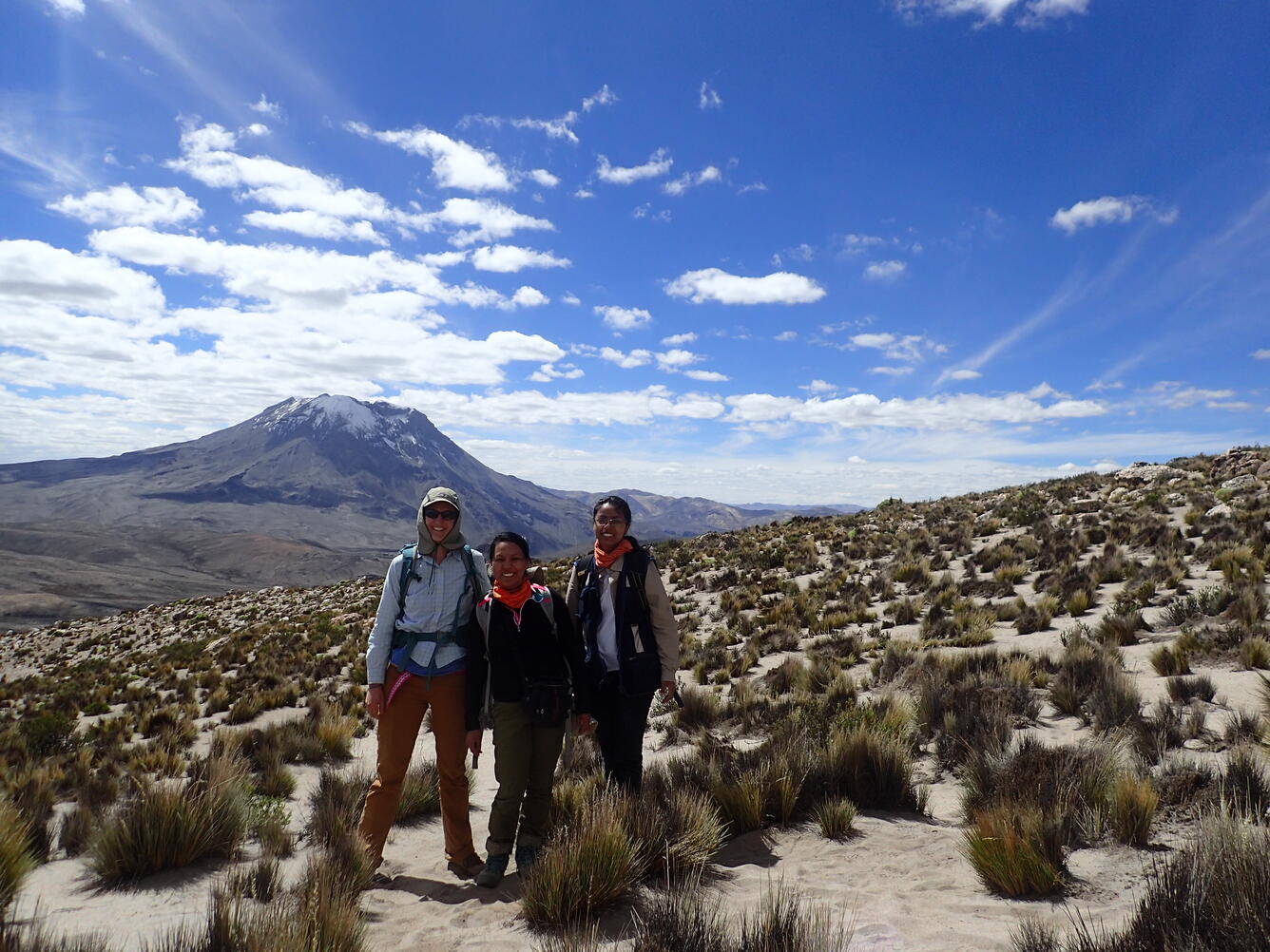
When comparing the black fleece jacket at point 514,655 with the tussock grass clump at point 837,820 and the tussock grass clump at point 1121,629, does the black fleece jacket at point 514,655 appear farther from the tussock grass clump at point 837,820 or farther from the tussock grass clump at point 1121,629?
the tussock grass clump at point 1121,629

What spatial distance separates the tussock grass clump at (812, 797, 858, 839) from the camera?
4.46 metres

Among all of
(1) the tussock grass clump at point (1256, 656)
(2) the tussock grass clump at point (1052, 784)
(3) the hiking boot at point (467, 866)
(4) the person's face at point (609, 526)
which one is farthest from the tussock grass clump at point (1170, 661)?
(3) the hiking boot at point (467, 866)

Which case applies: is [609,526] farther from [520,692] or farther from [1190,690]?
[1190,690]

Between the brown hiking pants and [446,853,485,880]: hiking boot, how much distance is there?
0.35 meters

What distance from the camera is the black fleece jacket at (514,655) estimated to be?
4.24m

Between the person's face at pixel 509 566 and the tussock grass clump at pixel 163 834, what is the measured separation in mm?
2930

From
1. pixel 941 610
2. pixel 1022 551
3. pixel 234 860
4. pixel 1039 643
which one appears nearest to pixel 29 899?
pixel 234 860

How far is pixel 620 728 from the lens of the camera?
459cm

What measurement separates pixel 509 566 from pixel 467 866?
2.28 meters

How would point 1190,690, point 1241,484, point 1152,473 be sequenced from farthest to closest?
point 1152,473
point 1241,484
point 1190,690

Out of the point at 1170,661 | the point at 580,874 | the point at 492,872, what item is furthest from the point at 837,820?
the point at 1170,661

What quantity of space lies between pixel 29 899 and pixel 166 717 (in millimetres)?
9194

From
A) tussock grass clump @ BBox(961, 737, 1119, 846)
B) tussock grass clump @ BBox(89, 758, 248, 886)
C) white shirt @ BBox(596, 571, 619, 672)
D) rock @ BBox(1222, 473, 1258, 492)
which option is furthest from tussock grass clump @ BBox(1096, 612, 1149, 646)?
rock @ BBox(1222, 473, 1258, 492)

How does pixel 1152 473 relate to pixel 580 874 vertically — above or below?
above
